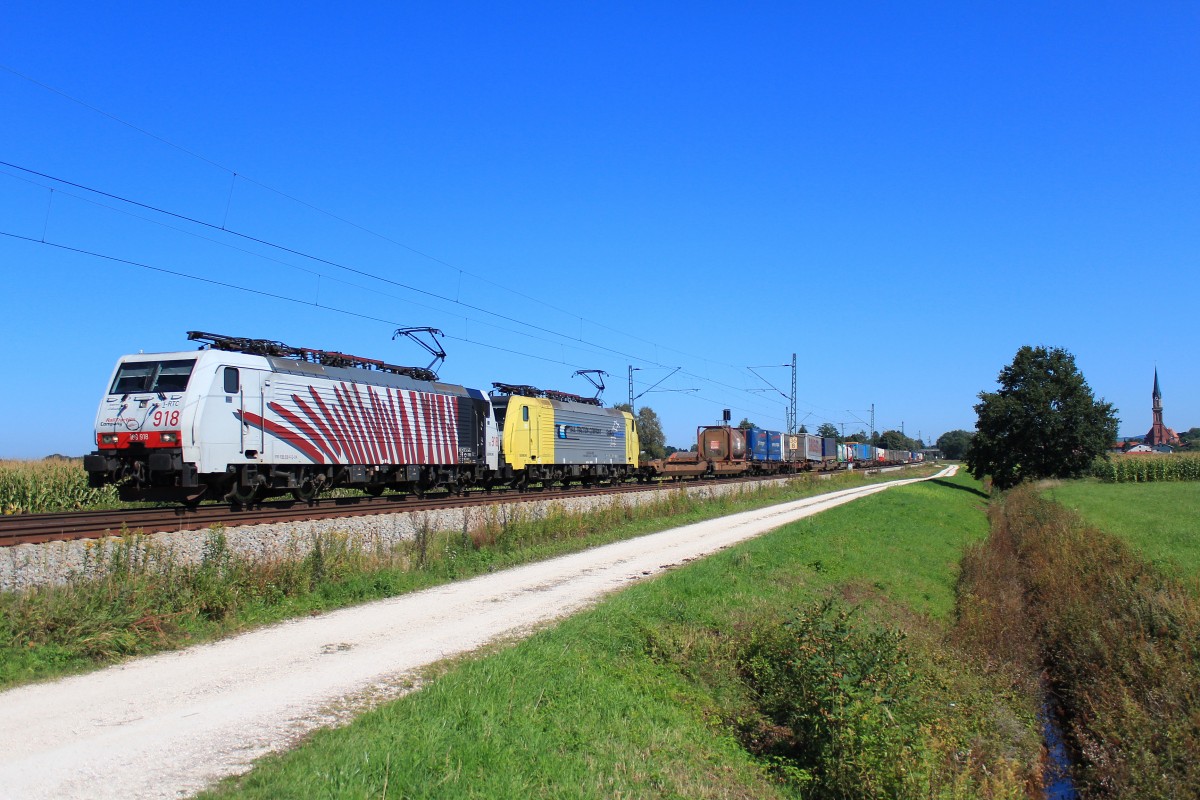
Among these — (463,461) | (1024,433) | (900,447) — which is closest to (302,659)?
(463,461)

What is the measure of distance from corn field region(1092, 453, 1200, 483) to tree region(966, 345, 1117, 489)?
18.2 ft

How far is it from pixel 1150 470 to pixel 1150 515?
35178mm

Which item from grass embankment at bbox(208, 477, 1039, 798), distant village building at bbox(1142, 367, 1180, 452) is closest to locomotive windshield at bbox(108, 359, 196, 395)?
grass embankment at bbox(208, 477, 1039, 798)

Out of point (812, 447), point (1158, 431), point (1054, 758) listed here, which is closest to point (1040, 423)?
point (812, 447)

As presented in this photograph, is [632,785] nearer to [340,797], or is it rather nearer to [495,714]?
[495,714]

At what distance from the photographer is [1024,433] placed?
5628cm

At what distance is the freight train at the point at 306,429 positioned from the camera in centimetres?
1590

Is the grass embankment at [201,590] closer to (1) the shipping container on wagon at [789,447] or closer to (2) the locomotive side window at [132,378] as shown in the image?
(2) the locomotive side window at [132,378]

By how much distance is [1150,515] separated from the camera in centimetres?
3325

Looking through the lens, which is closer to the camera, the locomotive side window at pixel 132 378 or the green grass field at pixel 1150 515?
the locomotive side window at pixel 132 378

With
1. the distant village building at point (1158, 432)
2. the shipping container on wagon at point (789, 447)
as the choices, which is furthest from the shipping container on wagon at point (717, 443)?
the distant village building at point (1158, 432)

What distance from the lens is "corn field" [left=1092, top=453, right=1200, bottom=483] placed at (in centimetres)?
6088

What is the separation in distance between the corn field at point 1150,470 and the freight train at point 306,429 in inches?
1831

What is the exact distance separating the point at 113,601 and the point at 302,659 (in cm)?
247
